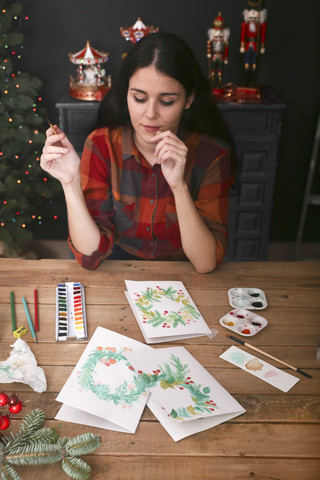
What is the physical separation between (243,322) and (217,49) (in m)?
2.00

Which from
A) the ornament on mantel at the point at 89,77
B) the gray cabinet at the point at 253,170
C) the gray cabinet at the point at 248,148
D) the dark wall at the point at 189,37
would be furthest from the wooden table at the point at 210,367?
the dark wall at the point at 189,37

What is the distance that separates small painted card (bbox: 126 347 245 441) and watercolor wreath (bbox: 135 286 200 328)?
111 mm

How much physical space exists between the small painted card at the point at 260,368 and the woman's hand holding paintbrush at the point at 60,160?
738 millimetres

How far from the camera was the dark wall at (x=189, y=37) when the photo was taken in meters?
2.82

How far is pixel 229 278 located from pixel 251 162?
1469 mm

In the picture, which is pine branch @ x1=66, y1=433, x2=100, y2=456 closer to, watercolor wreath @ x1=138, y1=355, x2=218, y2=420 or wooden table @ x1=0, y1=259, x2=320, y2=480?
wooden table @ x1=0, y1=259, x2=320, y2=480

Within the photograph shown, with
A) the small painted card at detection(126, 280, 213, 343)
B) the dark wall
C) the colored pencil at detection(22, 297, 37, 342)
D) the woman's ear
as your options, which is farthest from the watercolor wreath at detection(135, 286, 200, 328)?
the dark wall

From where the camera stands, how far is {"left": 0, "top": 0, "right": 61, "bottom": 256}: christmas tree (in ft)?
8.65

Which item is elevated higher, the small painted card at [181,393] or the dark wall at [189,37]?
the dark wall at [189,37]

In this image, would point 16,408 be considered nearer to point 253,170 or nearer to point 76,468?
point 76,468

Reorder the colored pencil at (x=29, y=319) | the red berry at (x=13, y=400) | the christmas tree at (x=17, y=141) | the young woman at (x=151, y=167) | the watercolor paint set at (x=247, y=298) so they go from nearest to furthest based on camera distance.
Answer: the red berry at (x=13, y=400) < the colored pencil at (x=29, y=319) < the watercolor paint set at (x=247, y=298) < the young woman at (x=151, y=167) < the christmas tree at (x=17, y=141)

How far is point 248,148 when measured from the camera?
274 cm

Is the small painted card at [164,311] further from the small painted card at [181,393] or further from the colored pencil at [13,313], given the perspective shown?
the colored pencil at [13,313]

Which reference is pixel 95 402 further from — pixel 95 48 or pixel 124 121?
pixel 95 48
